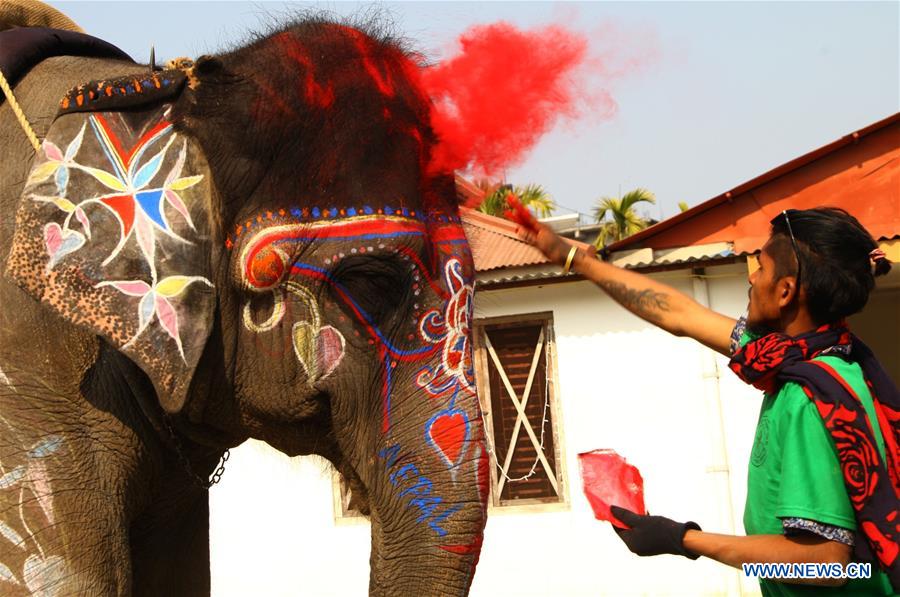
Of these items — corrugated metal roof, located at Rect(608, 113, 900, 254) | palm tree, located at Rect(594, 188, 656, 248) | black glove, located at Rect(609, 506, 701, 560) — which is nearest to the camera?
black glove, located at Rect(609, 506, 701, 560)

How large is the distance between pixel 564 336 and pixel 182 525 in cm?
733

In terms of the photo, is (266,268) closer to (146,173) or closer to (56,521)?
(146,173)

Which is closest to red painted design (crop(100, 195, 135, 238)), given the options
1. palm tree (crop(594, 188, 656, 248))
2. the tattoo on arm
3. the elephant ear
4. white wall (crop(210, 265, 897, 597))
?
the elephant ear

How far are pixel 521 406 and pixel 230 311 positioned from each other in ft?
27.3

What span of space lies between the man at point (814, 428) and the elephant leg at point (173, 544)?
1.90 metres

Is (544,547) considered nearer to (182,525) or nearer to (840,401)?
(182,525)

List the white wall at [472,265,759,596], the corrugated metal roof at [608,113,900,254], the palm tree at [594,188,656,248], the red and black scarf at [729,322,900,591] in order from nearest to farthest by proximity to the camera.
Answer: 1. the red and black scarf at [729,322,900,591]
2. the corrugated metal roof at [608,113,900,254]
3. the white wall at [472,265,759,596]
4. the palm tree at [594,188,656,248]

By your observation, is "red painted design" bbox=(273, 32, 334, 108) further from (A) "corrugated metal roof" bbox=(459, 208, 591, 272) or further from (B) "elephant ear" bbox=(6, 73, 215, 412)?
(A) "corrugated metal roof" bbox=(459, 208, 591, 272)

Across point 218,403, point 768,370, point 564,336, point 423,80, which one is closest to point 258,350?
point 218,403

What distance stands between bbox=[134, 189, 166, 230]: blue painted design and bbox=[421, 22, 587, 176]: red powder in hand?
2.80 ft

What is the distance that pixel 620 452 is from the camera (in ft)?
36.2

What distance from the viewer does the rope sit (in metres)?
3.68

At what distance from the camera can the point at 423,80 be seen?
3900 mm

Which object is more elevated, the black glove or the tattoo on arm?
the tattoo on arm
